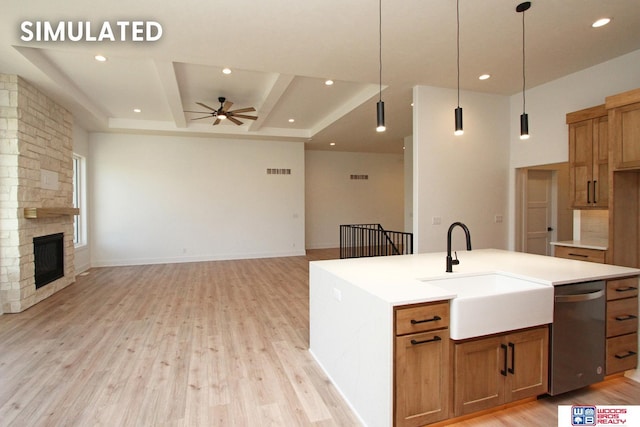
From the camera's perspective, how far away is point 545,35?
3.40m

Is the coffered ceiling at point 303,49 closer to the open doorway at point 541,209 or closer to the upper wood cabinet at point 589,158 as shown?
the upper wood cabinet at point 589,158

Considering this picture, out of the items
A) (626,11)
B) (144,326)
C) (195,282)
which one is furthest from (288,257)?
(626,11)

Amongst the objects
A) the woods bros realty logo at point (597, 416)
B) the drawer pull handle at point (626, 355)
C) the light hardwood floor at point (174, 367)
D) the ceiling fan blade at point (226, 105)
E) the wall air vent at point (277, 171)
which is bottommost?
the light hardwood floor at point (174, 367)

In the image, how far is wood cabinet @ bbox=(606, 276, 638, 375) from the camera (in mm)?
2369

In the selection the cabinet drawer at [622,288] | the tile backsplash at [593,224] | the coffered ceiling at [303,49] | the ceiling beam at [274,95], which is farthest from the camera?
the ceiling beam at [274,95]

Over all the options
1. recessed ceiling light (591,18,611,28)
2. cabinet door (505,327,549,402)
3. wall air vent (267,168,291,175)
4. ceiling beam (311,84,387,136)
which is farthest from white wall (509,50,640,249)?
wall air vent (267,168,291,175)

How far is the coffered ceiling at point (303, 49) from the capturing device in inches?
114

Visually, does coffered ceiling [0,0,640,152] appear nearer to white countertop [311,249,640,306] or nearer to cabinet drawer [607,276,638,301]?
white countertop [311,249,640,306]

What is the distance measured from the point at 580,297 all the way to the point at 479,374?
0.95 meters

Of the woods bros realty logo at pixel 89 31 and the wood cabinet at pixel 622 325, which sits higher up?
the woods bros realty logo at pixel 89 31

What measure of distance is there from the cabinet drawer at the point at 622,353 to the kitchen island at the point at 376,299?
1.67 ft

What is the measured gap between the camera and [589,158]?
399cm

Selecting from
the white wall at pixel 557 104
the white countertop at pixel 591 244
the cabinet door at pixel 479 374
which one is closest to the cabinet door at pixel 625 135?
the white wall at pixel 557 104

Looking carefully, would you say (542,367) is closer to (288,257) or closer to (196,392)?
(196,392)
